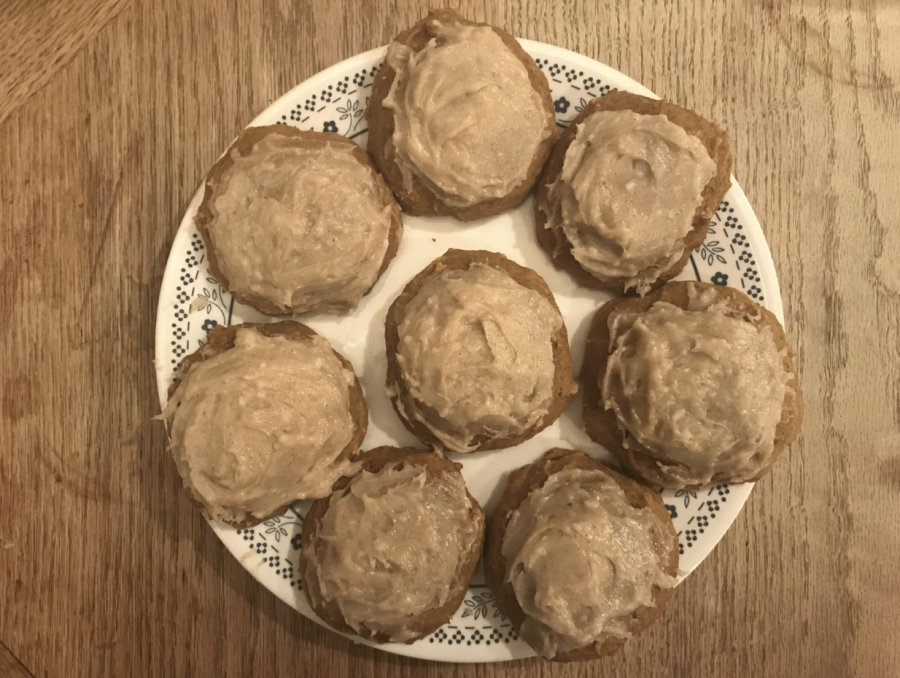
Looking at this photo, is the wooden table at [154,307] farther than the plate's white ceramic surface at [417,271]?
Yes

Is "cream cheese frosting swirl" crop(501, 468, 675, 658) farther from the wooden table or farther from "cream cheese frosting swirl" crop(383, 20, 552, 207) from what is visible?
"cream cheese frosting swirl" crop(383, 20, 552, 207)

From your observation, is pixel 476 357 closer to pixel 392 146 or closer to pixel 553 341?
pixel 553 341

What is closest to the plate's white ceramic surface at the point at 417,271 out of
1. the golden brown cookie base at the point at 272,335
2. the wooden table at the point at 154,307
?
the golden brown cookie base at the point at 272,335

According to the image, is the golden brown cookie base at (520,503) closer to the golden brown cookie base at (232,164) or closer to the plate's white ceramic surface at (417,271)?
the plate's white ceramic surface at (417,271)

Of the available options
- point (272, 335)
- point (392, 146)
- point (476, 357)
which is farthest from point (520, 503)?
point (392, 146)

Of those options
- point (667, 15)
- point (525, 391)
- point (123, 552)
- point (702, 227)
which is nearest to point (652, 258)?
point (702, 227)

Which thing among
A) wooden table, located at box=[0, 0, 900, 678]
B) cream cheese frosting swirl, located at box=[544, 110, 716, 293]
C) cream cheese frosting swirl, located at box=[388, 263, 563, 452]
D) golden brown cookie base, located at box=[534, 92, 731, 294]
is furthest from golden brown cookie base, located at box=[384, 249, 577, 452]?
wooden table, located at box=[0, 0, 900, 678]
